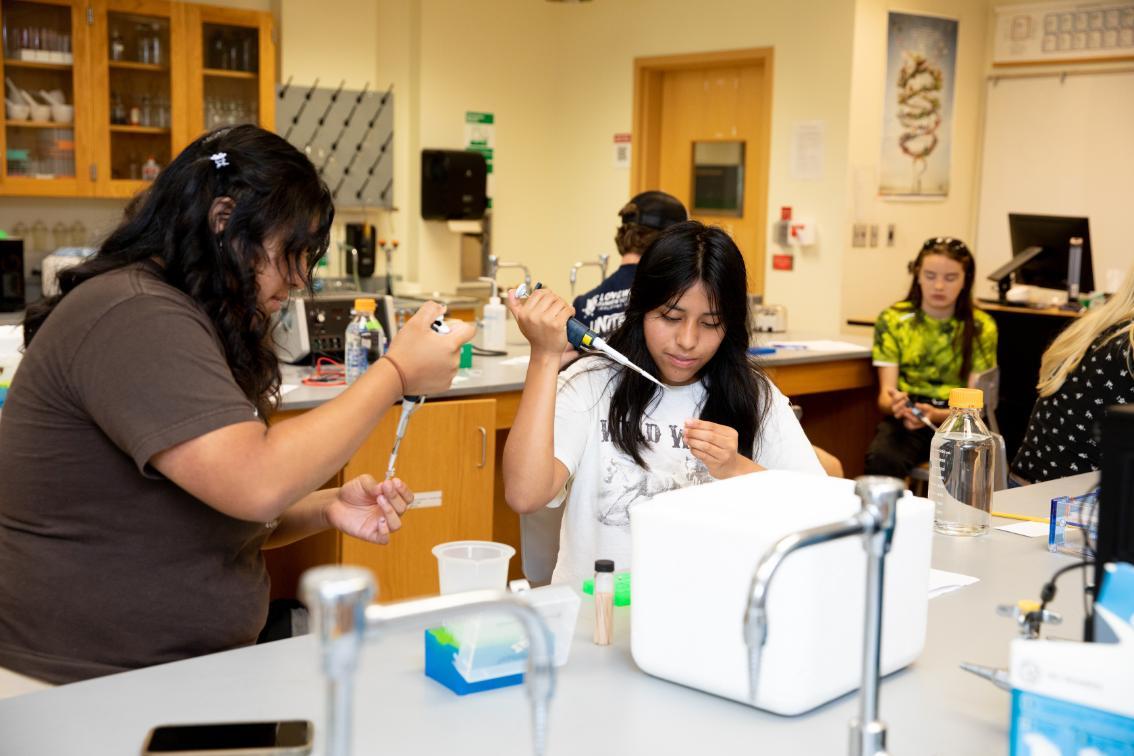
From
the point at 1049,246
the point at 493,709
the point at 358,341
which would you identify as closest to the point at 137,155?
the point at 358,341

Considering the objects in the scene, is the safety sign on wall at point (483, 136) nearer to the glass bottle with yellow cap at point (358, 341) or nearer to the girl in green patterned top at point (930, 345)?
the girl in green patterned top at point (930, 345)

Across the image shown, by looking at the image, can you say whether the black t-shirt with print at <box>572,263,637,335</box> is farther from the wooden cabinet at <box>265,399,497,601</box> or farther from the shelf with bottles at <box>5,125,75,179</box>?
the shelf with bottles at <box>5,125,75,179</box>

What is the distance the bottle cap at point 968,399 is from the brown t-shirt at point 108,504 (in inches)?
49.4

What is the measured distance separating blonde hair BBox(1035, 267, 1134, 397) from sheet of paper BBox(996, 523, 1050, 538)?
61 centimetres

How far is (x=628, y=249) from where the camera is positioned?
13.2 feet

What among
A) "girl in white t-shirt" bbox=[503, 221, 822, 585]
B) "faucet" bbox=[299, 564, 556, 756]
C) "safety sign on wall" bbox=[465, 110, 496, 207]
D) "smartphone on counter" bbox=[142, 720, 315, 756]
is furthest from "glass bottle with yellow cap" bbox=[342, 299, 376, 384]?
"safety sign on wall" bbox=[465, 110, 496, 207]

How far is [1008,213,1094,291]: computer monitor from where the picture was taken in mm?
5605

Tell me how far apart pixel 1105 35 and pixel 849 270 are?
5.66ft

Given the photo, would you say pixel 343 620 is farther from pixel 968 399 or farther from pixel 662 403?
pixel 968 399

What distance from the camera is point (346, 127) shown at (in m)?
6.25

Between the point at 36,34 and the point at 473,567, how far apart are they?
186 inches

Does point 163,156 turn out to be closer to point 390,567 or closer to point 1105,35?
point 390,567

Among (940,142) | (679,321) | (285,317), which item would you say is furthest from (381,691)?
(940,142)

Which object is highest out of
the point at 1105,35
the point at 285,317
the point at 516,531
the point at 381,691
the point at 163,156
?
the point at 1105,35
